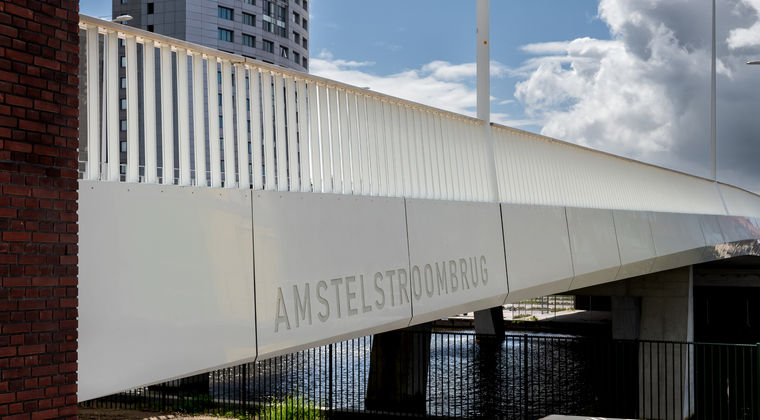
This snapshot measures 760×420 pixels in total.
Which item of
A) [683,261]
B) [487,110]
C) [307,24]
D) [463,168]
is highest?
[307,24]

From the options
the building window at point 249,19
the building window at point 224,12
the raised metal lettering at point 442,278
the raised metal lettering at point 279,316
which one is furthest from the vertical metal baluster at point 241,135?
the building window at point 249,19

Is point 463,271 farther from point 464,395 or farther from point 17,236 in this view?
point 464,395

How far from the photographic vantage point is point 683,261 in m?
20.6

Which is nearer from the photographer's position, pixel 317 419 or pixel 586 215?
pixel 586 215

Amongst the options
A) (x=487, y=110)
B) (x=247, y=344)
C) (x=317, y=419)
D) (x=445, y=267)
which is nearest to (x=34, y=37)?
(x=247, y=344)

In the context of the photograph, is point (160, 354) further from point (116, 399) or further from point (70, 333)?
point (116, 399)

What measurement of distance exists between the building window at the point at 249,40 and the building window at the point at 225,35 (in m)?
1.84

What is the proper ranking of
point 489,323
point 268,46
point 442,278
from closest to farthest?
point 442,278
point 489,323
point 268,46

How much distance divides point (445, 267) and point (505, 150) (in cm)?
300

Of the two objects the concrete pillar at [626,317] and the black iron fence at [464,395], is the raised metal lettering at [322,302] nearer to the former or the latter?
the black iron fence at [464,395]

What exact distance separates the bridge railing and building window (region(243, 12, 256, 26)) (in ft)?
233

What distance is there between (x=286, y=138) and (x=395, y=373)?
53.6ft

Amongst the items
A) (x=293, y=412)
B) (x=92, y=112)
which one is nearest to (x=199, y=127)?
(x=92, y=112)

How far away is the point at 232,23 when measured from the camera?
3014 inches
